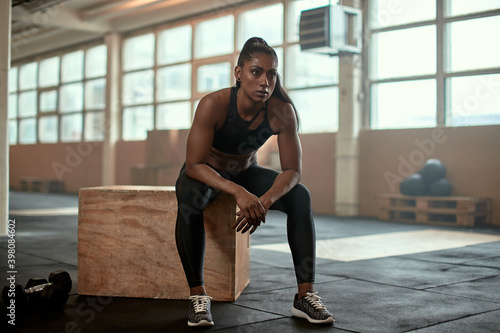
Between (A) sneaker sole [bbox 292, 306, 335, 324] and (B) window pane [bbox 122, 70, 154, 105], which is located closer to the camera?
(A) sneaker sole [bbox 292, 306, 335, 324]

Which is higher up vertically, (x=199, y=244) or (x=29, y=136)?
(x=29, y=136)

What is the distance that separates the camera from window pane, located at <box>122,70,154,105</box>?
34.2ft

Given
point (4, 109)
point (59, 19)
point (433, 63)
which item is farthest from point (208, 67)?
point (4, 109)

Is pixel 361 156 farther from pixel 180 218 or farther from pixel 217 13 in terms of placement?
pixel 180 218

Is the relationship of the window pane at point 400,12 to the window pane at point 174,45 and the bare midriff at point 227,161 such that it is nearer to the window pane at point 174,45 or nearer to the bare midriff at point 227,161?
the window pane at point 174,45

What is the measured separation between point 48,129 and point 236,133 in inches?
460

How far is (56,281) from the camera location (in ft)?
7.35

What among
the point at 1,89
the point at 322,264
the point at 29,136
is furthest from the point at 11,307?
the point at 29,136

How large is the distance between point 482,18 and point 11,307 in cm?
585

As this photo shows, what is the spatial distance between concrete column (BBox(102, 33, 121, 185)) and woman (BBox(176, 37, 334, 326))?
30.0ft

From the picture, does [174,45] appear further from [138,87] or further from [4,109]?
[4,109]

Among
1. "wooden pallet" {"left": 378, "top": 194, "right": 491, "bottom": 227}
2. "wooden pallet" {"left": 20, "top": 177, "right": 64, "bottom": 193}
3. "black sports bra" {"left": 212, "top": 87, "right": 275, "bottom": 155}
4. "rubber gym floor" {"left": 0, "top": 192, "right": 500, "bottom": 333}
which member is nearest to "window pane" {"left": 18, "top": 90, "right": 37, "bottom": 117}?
"wooden pallet" {"left": 20, "top": 177, "right": 64, "bottom": 193}

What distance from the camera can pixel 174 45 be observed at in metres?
10.0

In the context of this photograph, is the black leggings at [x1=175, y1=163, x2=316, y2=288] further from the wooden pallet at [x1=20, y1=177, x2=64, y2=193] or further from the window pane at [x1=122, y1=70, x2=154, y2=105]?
the wooden pallet at [x1=20, y1=177, x2=64, y2=193]
